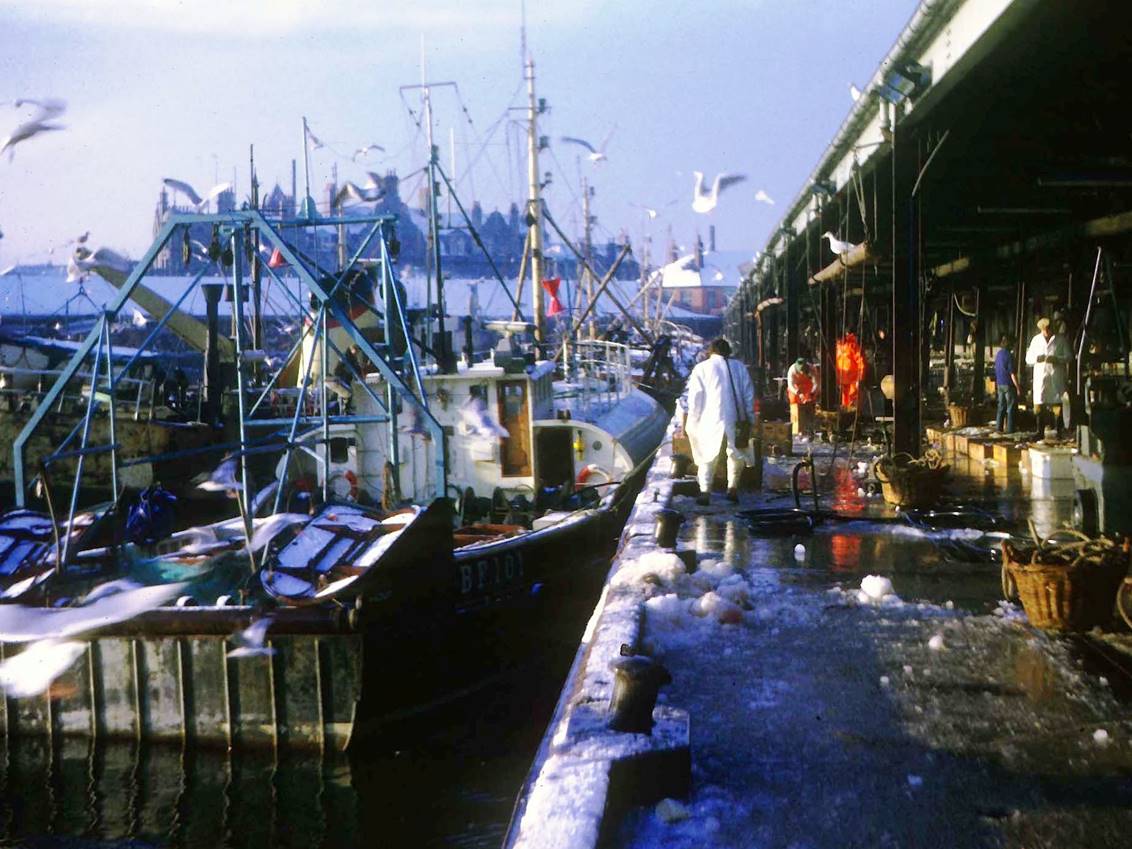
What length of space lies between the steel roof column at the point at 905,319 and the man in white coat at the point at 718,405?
1.77 metres

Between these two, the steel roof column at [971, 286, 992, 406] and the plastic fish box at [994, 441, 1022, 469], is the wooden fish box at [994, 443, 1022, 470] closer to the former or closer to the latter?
the plastic fish box at [994, 441, 1022, 469]

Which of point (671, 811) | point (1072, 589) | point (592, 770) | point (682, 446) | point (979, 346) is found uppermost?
point (979, 346)

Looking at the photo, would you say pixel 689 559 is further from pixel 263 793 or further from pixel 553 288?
pixel 553 288

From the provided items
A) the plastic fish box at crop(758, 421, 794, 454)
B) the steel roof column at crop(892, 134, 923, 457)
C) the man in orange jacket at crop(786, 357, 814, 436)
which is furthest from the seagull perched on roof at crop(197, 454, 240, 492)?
the man in orange jacket at crop(786, 357, 814, 436)

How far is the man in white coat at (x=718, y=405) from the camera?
36.4 feet

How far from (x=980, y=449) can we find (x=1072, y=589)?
9.19m

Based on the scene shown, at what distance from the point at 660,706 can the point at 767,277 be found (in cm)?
3044

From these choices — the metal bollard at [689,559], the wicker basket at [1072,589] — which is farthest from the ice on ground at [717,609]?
the wicker basket at [1072,589]

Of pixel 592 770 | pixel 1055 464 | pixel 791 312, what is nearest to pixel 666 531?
pixel 592 770

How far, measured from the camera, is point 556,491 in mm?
18062

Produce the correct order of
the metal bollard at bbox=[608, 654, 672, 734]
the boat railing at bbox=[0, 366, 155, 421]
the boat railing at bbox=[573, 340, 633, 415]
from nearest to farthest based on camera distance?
1. the metal bollard at bbox=[608, 654, 672, 734]
2. the boat railing at bbox=[573, 340, 633, 415]
3. the boat railing at bbox=[0, 366, 155, 421]

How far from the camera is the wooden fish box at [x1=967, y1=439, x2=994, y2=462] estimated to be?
14227 millimetres

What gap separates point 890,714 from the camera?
4910 millimetres

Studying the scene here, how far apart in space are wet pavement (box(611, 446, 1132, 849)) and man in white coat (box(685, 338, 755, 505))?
3071mm
